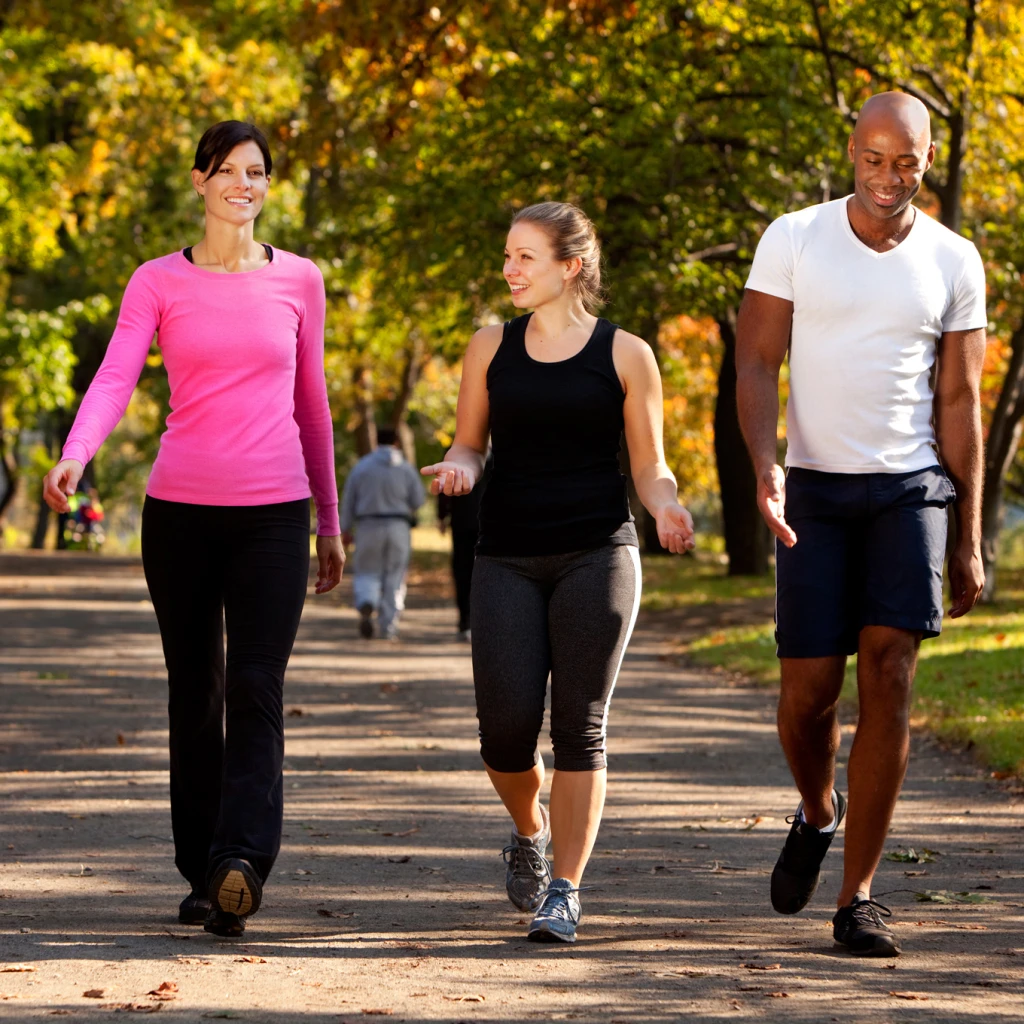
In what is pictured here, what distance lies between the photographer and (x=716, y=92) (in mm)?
20281

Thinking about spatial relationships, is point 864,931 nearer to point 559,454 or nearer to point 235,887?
point 559,454

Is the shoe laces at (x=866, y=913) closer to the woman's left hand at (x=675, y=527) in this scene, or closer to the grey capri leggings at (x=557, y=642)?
the grey capri leggings at (x=557, y=642)

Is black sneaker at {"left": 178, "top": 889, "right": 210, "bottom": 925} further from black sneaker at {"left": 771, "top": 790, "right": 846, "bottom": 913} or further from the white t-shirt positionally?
the white t-shirt

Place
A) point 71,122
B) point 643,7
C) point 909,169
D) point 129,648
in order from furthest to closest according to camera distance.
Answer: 1. point 71,122
2. point 643,7
3. point 129,648
4. point 909,169

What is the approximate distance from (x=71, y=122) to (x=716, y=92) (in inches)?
933

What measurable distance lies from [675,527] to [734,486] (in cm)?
2199

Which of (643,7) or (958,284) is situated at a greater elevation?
(643,7)

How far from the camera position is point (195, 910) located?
5391 millimetres

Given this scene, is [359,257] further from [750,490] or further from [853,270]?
[853,270]

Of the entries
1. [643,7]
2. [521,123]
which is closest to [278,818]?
[643,7]

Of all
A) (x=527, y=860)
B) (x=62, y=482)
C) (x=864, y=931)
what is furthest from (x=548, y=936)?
(x=62, y=482)

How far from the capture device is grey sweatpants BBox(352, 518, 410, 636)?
17297mm

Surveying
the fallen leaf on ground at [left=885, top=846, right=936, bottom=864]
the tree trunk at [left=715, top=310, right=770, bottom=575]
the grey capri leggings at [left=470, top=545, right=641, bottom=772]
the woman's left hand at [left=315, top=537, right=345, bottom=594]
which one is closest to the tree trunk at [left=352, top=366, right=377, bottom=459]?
the tree trunk at [left=715, top=310, right=770, bottom=575]

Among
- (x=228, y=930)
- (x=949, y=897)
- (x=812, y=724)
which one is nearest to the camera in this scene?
(x=228, y=930)
